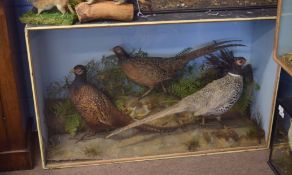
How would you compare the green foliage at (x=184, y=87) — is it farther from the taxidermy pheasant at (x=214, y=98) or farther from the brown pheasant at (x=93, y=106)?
the brown pheasant at (x=93, y=106)

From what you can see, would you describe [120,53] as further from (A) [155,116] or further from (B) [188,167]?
(B) [188,167]

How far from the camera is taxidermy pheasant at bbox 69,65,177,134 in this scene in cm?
214

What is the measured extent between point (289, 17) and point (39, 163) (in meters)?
1.38

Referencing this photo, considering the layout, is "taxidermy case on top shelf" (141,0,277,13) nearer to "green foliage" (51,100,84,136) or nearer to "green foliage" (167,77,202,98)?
"green foliage" (167,77,202,98)

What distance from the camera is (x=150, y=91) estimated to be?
2.21m

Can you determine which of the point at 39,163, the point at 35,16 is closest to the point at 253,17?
the point at 35,16

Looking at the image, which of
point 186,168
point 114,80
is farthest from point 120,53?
point 186,168

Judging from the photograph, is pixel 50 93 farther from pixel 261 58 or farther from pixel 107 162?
pixel 261 58

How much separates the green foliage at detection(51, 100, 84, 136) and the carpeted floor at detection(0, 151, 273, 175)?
0.70 feet

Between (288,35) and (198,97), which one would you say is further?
(198,97)

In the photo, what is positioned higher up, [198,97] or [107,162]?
[198,97]

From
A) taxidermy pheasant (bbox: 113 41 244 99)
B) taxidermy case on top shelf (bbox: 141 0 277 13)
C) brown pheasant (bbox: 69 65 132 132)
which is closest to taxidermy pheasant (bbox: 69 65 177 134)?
brown pheasant (bbox: 69 65 132 132)

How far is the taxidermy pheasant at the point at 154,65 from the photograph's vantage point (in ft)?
7.08

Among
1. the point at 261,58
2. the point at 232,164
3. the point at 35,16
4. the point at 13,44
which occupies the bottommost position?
the point at 232,164
